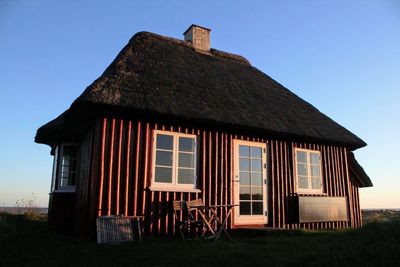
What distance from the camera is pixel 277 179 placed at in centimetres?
952

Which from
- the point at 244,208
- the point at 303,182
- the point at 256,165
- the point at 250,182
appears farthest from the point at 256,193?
the point at 303,182

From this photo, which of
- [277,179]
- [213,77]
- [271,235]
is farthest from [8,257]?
[213,77]

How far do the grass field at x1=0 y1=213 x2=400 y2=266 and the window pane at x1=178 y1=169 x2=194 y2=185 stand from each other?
63.2 inches

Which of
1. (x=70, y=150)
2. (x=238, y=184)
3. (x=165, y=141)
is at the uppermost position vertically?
(x=70, y=150)

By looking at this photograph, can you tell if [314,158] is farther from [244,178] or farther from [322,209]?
[244,178]

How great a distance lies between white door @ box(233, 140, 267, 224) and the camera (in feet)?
29.2

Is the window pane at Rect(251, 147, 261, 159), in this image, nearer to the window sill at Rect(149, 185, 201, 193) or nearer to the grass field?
the window sill at Rect(149, 185, 201, 193)

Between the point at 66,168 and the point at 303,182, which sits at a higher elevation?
the point at 66,168

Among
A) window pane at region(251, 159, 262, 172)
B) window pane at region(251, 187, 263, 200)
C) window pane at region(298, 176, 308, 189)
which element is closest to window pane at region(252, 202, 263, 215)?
window pane at region(251, 187, 263, 200)

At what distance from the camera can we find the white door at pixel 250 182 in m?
8.91

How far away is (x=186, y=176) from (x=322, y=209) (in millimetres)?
4097

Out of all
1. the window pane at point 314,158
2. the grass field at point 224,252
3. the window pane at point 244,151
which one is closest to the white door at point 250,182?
the window pane at point 244,151

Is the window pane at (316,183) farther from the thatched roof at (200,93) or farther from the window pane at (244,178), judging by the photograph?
the window pane at (244,178)

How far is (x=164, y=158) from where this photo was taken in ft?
26.1
